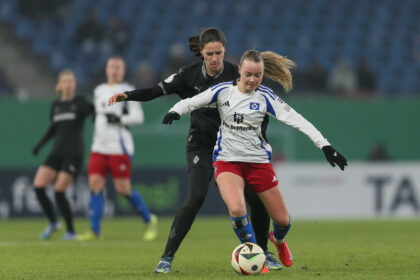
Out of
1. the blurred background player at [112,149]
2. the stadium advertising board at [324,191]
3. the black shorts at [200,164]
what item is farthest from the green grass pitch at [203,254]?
the stadium advertising board at [324,191]

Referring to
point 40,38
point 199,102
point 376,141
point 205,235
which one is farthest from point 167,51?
point 199,102

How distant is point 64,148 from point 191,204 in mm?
5298

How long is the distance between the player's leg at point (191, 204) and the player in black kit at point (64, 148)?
489 cm

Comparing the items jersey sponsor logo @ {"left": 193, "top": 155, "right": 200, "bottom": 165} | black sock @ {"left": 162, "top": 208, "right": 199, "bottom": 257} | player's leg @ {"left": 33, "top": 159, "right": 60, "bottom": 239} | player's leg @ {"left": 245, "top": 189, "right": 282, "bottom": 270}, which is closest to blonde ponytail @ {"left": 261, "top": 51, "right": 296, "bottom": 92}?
jersey sponsor logo @ {"left": 193, "top": 155, "right": 200, "bottom": 165}

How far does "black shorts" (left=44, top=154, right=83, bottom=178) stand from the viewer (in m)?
12.2

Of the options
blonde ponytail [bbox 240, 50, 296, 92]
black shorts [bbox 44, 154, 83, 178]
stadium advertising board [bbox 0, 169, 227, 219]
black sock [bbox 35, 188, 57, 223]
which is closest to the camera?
blonde ponytail [bbox 240, 50, 296, 92]

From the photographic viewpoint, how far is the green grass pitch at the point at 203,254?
7.27 metres

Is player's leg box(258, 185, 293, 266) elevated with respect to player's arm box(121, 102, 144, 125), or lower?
lower

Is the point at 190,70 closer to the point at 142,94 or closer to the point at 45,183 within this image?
the point at 142,94

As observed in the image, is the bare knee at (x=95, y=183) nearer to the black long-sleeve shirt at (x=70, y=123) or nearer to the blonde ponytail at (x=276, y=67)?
the black long-sleeve shirt at (x=70, y=123)

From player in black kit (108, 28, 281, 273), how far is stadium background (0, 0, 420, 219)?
9.80 m

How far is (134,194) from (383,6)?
1454 centimetres

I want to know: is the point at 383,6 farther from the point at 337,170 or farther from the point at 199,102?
the point at 199,102

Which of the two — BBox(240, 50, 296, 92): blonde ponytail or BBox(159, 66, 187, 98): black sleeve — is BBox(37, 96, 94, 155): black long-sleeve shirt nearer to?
BBox(159, 66, 187, 98): black sleeve
